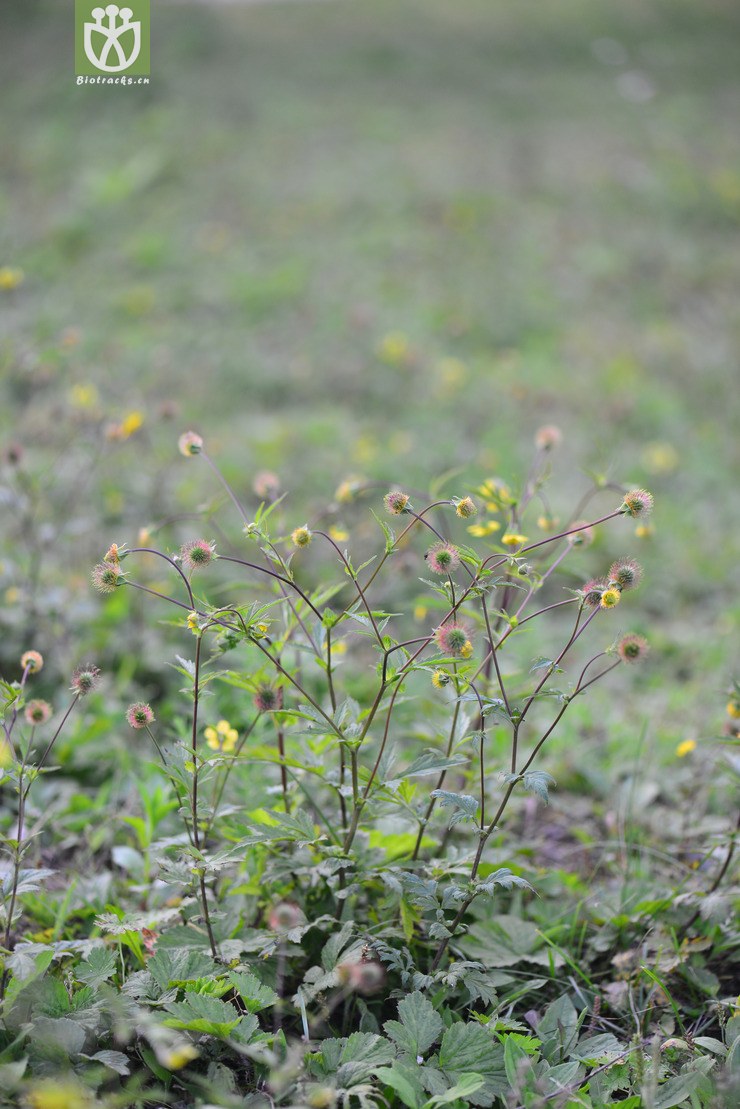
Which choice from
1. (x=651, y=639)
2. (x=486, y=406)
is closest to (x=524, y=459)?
(x=486, y=406)

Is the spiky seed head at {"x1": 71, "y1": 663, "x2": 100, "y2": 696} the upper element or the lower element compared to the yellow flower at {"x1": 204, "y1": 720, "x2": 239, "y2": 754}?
upper

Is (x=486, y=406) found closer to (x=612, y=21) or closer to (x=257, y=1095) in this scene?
(x=257, y=1095)

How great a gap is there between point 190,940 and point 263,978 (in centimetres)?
14

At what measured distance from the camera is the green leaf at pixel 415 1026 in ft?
4.00

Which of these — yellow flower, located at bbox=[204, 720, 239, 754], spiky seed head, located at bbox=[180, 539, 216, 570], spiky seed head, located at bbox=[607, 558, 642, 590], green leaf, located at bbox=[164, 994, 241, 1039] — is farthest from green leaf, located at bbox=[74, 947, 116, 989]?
spiky seed head, located at bbox=[607, 558, 642, 590]

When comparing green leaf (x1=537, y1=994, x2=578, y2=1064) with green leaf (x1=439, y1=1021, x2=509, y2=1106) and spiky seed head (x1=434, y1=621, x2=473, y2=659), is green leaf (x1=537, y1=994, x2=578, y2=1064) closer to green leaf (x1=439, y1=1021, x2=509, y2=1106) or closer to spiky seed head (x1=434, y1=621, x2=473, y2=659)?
green leaf (x1=439, y1=1021, x2=509, y2=1106)

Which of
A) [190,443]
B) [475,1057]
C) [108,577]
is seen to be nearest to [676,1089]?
[475,1057]

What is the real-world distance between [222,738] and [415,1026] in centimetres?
64

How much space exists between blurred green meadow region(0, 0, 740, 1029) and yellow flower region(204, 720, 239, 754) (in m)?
0.45

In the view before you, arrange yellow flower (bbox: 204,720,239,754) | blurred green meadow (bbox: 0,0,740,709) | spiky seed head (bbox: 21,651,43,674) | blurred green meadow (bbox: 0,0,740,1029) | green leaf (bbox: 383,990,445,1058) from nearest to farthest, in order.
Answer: green leaf (bbox: 383,990,445,1058) < spiky seed head (bbox: 21,651,43,674) < yellow flower (bbox: 204,720,239,754) < blurred green meadow (bbox: 0,0,740,1029) < blurred green meadow (bbox: 0,0,740,709)

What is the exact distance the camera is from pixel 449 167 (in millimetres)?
7664

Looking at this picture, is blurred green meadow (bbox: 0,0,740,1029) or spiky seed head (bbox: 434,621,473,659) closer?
spiky seed head (bbox: 434,621,473,659)

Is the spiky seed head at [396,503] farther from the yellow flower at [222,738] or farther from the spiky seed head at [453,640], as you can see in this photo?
the yellow flower at [222,738]

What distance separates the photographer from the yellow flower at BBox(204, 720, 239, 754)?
1.54 m
